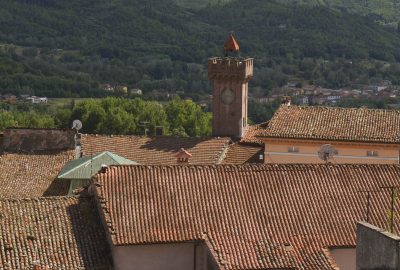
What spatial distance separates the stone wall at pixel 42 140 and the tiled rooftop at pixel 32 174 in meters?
0.79

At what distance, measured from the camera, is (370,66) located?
161500 millimetres

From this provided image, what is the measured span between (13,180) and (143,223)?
46.1ft

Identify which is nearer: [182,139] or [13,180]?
[13,180]

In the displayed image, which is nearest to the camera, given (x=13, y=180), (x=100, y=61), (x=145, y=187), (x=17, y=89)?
(x=145, y=187)

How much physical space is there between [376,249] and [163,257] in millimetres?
10230

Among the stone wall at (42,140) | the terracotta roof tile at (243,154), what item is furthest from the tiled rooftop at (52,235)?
the terracotta roof tile at (243,154)

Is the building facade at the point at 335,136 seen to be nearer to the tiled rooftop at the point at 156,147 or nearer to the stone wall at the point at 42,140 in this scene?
the tiled rooftop at the point at 156,147

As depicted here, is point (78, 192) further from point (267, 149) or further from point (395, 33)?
point (395, 33)

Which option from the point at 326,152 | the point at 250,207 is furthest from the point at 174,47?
the point at 250,207

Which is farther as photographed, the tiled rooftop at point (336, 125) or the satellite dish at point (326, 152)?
the tiled rooftop at point (336, 125)

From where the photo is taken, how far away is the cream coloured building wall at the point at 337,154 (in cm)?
4444

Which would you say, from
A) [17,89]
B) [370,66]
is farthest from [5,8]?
[370,66]

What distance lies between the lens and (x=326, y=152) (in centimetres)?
4275

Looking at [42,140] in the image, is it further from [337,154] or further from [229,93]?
[229,93]
